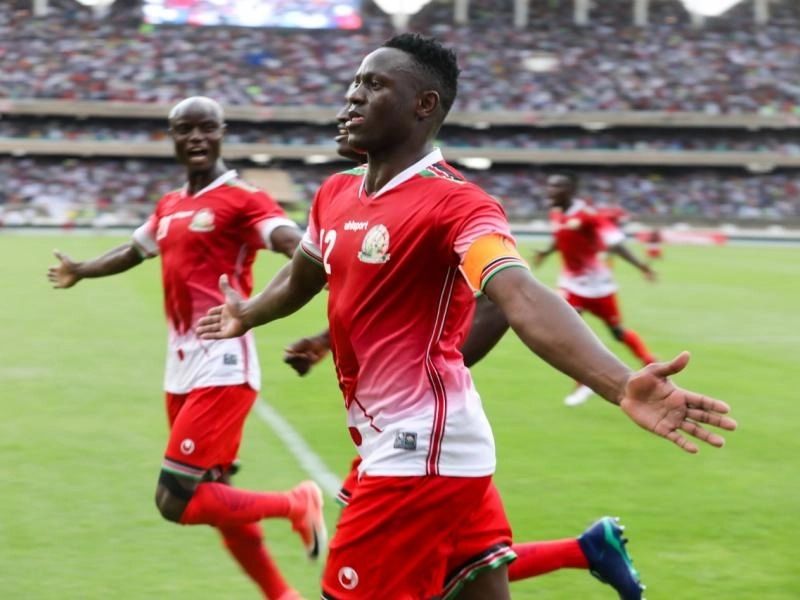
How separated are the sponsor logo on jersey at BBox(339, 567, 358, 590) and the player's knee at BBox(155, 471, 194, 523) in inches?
83.1

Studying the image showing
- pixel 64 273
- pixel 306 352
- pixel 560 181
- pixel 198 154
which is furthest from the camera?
pixel 560 181

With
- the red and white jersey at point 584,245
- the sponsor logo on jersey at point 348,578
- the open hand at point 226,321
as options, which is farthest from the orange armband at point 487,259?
the red and white jersey at point 584,245

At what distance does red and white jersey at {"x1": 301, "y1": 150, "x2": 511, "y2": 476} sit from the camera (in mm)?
3492

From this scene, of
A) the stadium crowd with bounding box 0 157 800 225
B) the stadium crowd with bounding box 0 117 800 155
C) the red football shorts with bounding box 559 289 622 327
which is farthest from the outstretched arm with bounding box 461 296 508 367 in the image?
the stadium crowd with bounding box 0 117 800 155

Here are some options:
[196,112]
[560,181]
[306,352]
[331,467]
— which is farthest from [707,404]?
[560,181]

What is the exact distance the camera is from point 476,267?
3258mm

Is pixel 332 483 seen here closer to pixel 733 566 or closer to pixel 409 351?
pixel 733 566

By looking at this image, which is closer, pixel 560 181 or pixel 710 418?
pixel 710 418

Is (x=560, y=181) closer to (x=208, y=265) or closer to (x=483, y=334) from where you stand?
(x=208, y=265)

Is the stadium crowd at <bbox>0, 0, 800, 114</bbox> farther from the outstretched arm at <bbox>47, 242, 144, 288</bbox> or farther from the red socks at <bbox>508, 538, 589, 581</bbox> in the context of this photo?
the red socks at <bbox>508, 538, 589, 581</bbox>

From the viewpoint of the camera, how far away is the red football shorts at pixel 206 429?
5.47 m

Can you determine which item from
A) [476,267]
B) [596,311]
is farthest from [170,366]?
[596,311]

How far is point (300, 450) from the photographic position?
29.8 ft

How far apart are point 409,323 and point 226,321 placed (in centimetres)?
104
